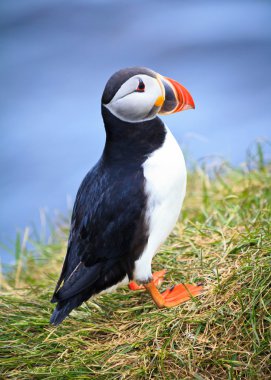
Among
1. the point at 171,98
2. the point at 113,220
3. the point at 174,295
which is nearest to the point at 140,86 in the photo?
the point at 171,98

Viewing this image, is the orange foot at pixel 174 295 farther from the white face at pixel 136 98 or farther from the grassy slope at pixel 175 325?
the white face at pixel 136 98

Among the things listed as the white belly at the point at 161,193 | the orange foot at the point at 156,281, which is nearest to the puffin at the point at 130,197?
the white belly at the point at 161,193

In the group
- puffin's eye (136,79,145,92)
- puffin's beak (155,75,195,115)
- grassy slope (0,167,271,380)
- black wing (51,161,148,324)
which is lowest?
grassy slope (0,167,271,380)

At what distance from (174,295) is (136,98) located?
982 millimetres

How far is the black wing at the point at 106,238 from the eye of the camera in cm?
315

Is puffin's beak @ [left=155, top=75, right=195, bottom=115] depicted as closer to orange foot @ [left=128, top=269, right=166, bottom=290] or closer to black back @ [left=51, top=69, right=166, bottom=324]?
black back @ [left=51, top=69, right=166, bottom=324]

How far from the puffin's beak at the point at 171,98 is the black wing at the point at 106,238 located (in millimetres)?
327

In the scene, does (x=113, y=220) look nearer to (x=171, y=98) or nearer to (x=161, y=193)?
→ (x=161, y=193)

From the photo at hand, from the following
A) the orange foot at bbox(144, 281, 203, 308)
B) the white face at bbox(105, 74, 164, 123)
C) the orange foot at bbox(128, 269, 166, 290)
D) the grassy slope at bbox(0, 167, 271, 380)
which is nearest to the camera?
the grassy slope at bbox(0, 167, 271, 380)

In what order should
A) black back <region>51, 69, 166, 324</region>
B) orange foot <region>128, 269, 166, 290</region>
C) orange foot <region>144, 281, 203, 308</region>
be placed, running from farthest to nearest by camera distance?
orange foot <region>128, 269, 166, 290</region>
orange foot <region>144, 281, 203, 308</region>
black back <region>51, 69, 166, 324</region>

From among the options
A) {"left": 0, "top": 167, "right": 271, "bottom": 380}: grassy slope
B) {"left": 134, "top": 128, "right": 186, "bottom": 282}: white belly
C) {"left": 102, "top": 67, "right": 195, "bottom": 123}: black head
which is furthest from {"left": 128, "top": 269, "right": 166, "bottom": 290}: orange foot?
{"left": 102, "top": 67, "right": 195, "bottom": 123}: black head

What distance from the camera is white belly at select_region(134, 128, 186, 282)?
3.15 m

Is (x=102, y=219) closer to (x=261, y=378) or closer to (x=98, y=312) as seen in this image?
(x=98, y=312)

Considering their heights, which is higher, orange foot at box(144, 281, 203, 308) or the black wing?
the black wing
